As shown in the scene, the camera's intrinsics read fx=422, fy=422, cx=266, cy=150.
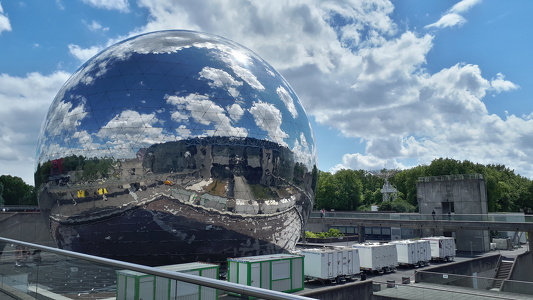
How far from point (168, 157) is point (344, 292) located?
8467 millimetres

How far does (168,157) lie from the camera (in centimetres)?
1276

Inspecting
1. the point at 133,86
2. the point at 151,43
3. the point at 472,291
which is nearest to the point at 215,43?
the point at 151,43

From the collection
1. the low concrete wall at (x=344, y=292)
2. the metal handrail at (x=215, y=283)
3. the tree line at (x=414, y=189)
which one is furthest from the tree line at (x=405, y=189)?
the metal handrail at (x=215, y=283)

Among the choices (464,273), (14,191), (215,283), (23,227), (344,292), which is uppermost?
(14,191)

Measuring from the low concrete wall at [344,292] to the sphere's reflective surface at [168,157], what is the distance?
2540 millimetres

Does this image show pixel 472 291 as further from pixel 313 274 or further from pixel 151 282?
pixel 151 282

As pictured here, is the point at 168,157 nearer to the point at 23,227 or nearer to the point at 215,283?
the point at 215,283

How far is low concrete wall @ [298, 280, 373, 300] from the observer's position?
49.4 ft

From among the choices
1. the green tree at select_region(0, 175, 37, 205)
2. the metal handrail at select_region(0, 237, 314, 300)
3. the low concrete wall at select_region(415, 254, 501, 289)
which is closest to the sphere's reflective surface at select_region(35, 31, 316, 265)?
the metal handrail at select_region(0, 237, 314, 300)

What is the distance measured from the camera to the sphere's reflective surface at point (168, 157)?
12.8 meters

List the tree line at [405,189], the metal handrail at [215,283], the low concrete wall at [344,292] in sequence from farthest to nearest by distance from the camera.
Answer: the tree line at [405,189] → the low concrete wall at [344,292] → the metal handrail at [215,283]

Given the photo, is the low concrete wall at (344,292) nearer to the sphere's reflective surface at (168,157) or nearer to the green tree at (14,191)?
the sphere's reflective surface at (168,157)

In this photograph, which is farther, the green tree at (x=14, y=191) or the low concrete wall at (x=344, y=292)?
the green tree at (x=14, y=191)

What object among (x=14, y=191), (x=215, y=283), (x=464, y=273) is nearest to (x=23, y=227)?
(x=464, y=273)
